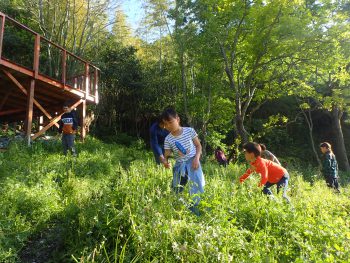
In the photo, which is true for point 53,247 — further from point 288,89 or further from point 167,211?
point 288,89

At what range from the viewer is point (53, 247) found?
3.10 metres

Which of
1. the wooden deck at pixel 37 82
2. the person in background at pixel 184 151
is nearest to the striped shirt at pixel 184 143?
the person in background at pixel 184 151

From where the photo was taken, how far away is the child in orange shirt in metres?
4.12

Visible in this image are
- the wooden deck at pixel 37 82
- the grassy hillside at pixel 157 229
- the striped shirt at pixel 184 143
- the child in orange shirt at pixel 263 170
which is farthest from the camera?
the wooden deck at pixel 37 82

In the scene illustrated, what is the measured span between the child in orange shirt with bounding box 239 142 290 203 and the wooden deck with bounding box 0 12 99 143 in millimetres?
5913

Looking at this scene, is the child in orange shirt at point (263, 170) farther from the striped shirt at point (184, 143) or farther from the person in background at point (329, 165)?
the person in background at point (329, 165)

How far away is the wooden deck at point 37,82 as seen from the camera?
7848mm

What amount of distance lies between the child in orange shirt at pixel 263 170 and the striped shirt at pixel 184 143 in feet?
3.14

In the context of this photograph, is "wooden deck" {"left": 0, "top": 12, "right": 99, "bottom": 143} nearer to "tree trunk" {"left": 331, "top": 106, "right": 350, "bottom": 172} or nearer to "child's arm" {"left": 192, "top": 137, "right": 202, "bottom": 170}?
"child's arm" {"left": 192, "top": 137, "right": 202, "bottom": 170}

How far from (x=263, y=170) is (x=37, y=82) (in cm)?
711

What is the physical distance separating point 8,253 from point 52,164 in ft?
11.1

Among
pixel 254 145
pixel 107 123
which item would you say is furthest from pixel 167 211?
pixel 107 123

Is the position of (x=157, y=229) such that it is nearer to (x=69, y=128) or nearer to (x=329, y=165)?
(x=69, y=128)

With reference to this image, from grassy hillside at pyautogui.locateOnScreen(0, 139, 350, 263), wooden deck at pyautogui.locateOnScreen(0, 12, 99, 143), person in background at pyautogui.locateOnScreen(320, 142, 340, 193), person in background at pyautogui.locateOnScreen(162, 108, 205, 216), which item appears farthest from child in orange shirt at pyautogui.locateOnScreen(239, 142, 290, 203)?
wooden deck at pyautogui.locateOnScreen(0, 12, 99, 143)
